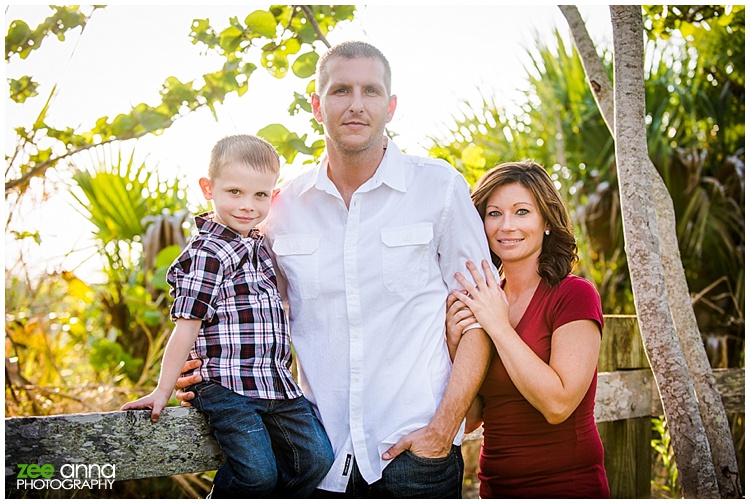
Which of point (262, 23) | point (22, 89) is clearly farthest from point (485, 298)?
point (22, 89)

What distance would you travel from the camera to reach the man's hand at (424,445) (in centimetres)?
210

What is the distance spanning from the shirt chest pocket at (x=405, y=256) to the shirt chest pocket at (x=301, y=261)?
0.23 meters

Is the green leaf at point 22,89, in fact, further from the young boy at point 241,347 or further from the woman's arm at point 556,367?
the woman's arm at point 556,367

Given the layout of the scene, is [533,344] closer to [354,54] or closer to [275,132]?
[354,54]

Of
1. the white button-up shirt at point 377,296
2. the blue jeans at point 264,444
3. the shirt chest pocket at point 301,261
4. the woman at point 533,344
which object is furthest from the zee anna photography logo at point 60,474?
the woman at point 533,344

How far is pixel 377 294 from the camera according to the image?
7.27 ft

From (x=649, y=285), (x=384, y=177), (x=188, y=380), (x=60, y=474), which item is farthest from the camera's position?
(x=649, y=285)

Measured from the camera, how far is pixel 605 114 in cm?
311

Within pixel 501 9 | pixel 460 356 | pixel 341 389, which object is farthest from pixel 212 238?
pixel 501 9

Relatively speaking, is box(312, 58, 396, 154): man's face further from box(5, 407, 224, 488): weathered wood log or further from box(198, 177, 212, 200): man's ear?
box(5, 407, 224, 488): weathered wood log

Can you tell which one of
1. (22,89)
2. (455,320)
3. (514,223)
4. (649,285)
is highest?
(22,89)

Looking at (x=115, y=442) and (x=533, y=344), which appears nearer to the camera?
(x=115, y=442)

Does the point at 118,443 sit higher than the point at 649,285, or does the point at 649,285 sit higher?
the point at 649,285

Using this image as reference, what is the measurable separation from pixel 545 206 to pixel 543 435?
0.77m
